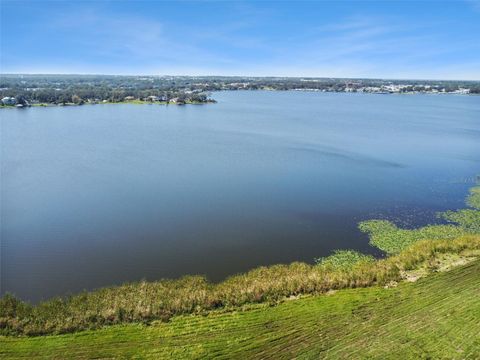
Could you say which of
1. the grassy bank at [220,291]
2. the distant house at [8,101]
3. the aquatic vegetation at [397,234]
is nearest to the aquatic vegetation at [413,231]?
the aquatic vegetation at [397,234]

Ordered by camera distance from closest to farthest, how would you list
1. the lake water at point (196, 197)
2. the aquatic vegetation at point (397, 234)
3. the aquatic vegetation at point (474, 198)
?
the lake water at point (196, 197) < the aquatic vegetation at point (397, 234) < the aquatic vegetation at point (474, 198)

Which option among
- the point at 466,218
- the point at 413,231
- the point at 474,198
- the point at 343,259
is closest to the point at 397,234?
the point at 413,231

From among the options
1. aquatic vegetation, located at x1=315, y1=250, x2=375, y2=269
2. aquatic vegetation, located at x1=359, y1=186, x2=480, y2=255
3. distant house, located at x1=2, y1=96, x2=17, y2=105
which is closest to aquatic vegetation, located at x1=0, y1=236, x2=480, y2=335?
aquatic vegetation, located at x1=315, y1=250, x2=375, y2=269

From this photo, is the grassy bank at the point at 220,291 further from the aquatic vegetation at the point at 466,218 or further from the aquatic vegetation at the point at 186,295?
the aquatic vegetation at the point at 466,218

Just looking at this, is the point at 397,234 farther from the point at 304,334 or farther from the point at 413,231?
the point at 304,334

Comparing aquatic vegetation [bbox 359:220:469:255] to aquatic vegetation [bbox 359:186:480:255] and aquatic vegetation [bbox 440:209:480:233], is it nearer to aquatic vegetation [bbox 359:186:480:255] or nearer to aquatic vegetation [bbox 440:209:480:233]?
aquatic vegetation [bbox 359:186:480:255]

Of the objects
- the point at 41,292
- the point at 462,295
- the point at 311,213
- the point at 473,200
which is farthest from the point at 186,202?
the point at 473,200
